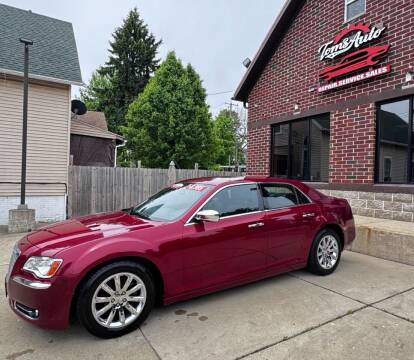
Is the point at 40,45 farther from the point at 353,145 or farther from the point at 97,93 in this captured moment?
the point at 97,93

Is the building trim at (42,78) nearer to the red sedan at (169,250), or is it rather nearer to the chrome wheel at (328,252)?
the red sedan at (169,250)

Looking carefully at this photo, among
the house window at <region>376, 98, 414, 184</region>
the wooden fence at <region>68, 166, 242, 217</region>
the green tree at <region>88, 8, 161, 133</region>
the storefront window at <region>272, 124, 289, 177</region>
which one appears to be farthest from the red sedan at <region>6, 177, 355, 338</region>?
the green tree at <region>88, 8, 161, 133</region>

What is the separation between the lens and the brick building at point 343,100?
21.7 feet

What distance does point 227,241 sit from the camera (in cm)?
368

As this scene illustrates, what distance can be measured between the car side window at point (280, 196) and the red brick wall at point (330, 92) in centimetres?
335

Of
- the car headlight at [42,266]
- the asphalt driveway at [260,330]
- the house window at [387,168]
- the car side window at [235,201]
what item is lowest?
the asphalt driveway at [260,330]

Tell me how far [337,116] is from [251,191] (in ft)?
15.6

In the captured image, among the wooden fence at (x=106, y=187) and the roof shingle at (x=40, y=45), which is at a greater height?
the roof shingle at (x=40, y=45)

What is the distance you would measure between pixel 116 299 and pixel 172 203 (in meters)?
1.38

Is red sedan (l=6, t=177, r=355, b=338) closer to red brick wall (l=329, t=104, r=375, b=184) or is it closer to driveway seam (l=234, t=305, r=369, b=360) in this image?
driveway seam (l=234, t=305, r=369, b=360)

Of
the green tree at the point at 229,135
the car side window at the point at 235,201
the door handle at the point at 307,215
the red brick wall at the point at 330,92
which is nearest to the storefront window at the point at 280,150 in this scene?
the red brick wall at the point at 330,92

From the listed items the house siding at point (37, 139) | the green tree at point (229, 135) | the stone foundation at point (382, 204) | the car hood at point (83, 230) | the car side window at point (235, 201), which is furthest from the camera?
the green tree at point (229, 135)

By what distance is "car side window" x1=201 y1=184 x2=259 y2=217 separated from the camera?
384 centimetres

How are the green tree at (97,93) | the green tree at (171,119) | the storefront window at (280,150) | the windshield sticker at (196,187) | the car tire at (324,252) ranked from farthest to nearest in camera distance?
the green tree at (97,93) < the green tree at (171,119) < the storefront window at (280,150) < the car tire at (324,252) < the windshield sticker at (196,187)
